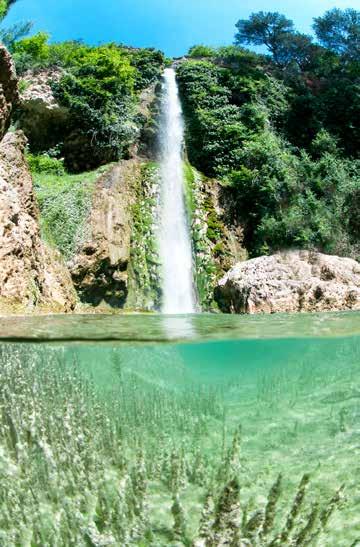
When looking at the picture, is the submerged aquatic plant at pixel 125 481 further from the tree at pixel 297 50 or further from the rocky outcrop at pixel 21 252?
the tree at pixel 297 50

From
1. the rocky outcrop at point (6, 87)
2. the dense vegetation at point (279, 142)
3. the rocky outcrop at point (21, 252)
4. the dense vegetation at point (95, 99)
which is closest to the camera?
the rocky outcrop at point (6, 87)

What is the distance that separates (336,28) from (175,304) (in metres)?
33.3

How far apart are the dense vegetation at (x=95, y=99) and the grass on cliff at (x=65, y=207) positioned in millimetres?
2144

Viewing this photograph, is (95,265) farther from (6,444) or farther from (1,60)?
(6,444)

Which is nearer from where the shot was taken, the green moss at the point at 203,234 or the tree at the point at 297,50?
the green moss at the point at 203,234

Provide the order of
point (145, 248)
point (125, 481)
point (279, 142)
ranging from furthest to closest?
point (279, 142)
point (145, 248)
point (125, 481)

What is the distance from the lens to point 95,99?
2353cm

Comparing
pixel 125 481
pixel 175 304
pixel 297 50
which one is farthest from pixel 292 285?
pixel 297 50

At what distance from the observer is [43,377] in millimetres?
7426

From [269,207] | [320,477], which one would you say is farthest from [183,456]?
[269,207]

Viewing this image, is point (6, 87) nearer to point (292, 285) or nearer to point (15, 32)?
point (292, 285)

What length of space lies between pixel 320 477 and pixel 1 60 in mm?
7113

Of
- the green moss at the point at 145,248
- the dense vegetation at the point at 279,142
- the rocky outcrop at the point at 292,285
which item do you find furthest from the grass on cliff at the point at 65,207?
the dense vegetation at the point at 279,142

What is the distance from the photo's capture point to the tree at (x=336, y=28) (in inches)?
1612
